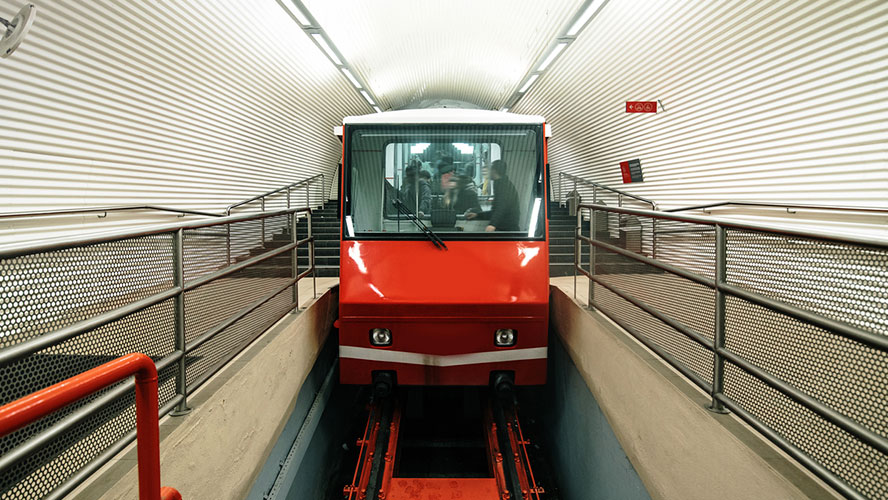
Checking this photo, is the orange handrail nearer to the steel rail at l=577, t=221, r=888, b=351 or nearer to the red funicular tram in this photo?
the steel rail at l=577, t=221, r=888, b=351

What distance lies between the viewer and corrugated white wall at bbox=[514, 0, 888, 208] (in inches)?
172

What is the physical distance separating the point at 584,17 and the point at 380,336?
19.6 ft

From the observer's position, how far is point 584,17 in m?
7.24

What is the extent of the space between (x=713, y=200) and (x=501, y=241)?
4.34 metres

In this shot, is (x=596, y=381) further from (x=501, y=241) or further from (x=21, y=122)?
(x=21, y=122)

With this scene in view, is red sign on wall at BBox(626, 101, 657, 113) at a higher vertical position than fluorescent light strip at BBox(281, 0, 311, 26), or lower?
lower

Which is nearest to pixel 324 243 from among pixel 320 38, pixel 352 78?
pixel 352 78

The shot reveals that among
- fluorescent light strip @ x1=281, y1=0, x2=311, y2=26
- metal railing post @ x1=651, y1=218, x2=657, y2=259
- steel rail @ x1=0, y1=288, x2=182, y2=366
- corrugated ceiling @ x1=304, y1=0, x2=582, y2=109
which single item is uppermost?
corrugated ceiling @ x1=304, y1=0, x2=582, y2=109

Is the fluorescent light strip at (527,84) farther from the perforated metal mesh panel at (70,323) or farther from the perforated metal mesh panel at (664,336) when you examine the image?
the perforated metal mesh panel at (70,323)

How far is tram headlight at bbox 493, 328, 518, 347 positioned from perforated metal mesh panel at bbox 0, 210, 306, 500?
2135mm

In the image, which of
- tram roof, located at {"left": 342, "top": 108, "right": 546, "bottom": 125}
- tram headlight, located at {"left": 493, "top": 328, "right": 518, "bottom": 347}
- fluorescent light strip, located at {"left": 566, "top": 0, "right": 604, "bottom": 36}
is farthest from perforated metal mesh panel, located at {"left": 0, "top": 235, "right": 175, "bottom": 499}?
fluorescent light strip, located at {"left": 566, "top": 0, "right": 604, "bottom": 36}

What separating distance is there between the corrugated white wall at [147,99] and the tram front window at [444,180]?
2809 mm

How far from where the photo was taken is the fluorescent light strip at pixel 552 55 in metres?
8.34

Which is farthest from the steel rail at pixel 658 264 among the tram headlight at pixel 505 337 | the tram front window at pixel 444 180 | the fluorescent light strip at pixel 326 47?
the fluorescent light strip at pixel 326 47
